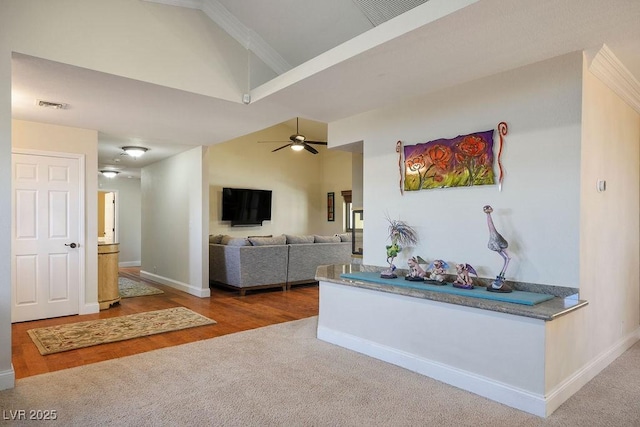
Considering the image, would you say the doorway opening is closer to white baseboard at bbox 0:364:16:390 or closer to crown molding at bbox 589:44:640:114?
white baseboard at bbox 0:364:16:390

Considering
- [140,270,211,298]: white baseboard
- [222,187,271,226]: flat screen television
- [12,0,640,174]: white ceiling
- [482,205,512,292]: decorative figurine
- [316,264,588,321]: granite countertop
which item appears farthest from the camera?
[222,187,271,226]: flat screen television

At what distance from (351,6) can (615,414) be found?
3414 millimetres

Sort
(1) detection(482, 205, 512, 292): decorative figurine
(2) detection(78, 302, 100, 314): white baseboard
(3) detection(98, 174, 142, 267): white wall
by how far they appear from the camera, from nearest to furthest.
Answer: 1. (1) detection(482, 205, 512, 292): decorative figurine
2. (2) detection(78, 302, 100, 314): white baseboard
3. (3) detection(98, 174, 142, 267): white wall

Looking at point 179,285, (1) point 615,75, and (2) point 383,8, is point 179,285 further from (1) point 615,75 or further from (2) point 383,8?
(1) point 615,75

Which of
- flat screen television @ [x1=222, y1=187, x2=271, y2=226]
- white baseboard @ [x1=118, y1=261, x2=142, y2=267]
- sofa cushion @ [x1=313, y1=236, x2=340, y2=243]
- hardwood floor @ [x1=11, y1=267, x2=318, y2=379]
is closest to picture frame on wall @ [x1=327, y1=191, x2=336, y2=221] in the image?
flat screen television @ [x1=222, y1=187, x2=271, y2=226]

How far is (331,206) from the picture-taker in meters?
10.8

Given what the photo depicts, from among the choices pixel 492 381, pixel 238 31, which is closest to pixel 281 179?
pixel 238 31

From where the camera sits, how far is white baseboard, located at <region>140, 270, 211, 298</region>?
596 centimetres

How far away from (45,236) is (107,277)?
37.5 inches

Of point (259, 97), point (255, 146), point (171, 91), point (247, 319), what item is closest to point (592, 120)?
point (259, 97)

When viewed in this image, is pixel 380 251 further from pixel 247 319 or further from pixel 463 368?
pixel 247 319

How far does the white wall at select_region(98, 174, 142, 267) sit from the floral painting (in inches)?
328

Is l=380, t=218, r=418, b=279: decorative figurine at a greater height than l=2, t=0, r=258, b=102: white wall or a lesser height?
lesser

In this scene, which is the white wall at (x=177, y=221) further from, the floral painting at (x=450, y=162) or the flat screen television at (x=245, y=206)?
the floral painting at (x=450, y=162)
